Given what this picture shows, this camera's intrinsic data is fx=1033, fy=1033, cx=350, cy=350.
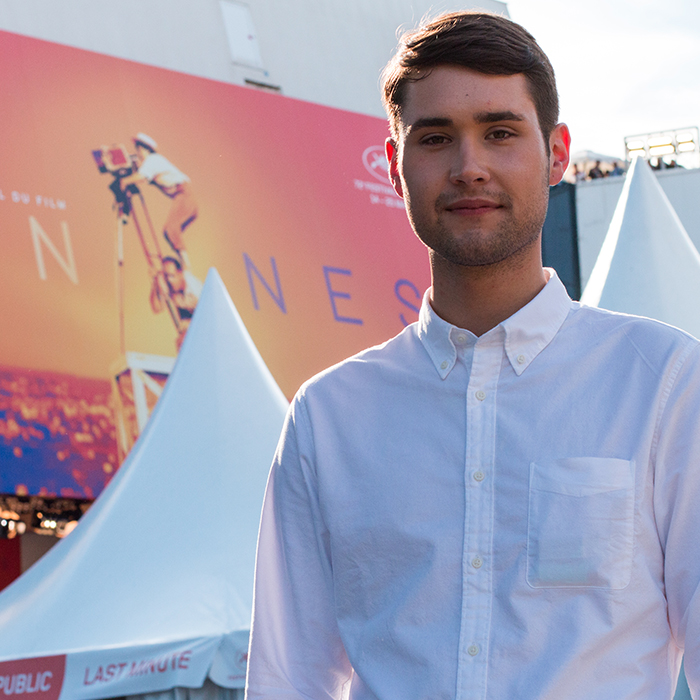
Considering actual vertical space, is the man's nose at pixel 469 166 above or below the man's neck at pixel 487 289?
above

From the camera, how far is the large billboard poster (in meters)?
8.91

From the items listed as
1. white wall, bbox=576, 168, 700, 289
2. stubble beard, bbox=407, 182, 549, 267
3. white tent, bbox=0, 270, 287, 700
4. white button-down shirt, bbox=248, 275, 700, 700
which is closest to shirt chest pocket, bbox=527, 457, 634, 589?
white button-down shirt, bbox=248, 275, 700, 700

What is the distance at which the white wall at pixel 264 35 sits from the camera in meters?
10.2

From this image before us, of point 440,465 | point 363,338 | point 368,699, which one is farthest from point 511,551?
point 363,338

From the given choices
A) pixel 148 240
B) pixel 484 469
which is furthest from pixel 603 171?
pixel 484 469

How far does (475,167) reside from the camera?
1.09 metres

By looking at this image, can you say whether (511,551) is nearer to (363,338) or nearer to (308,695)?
(308,695)

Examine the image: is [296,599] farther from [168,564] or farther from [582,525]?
[168,564]

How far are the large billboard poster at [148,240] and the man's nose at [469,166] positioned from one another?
802cm

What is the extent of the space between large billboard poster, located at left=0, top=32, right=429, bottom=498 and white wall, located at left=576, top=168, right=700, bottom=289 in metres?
2.86

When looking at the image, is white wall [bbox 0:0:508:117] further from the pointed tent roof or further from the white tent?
the white tent

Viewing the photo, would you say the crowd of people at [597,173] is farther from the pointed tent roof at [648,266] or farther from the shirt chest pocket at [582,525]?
the shirt chest pocket at [582,525]

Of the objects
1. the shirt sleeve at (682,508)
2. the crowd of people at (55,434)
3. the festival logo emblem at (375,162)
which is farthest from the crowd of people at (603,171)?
the shirt sleeve at (682,508)

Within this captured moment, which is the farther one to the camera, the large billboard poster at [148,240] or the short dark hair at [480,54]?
the large billboard poster at [148,240]
